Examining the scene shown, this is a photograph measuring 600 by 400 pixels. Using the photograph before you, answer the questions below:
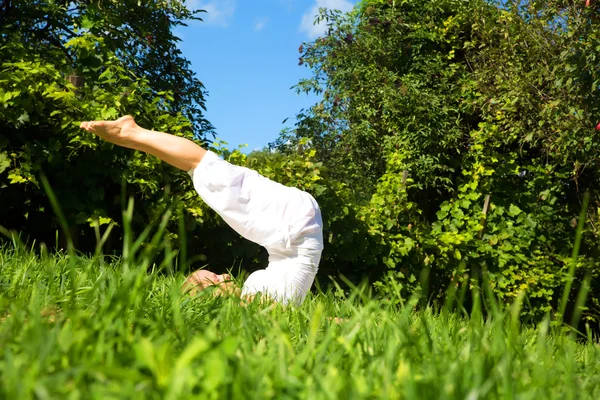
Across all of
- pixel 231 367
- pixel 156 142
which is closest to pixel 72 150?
pixel 156 142

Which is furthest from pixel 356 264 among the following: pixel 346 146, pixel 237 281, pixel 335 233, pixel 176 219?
pixel 346 146

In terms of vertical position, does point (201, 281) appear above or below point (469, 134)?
below

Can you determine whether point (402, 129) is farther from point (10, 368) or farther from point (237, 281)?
point (10, 368)

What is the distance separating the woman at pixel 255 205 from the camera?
10.5 feet

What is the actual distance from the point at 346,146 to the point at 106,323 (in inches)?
320

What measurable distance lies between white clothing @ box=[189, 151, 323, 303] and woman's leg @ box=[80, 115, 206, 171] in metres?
0.06

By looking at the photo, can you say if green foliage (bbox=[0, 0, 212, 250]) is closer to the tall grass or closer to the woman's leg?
the woman's leg

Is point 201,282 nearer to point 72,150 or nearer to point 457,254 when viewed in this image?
point 72,150

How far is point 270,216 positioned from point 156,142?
698 mm

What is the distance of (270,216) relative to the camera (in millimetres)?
3268

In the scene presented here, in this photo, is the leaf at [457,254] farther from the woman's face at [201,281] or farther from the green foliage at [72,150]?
the woman's face at [201,281]

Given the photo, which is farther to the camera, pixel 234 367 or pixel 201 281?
pixel 201 281

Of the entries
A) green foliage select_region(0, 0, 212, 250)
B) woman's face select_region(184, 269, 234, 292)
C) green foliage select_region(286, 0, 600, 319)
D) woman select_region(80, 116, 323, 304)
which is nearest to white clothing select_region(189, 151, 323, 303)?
woman select_region(80, 116, 323, 304)

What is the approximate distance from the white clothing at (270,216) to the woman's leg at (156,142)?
65 millimetres
